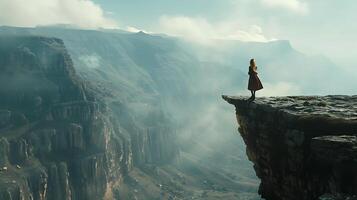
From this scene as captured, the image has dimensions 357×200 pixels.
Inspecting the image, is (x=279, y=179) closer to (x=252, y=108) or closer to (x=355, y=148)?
(x=252, y=108)

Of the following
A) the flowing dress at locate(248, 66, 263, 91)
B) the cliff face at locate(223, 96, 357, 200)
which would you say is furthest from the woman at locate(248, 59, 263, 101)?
the cliff face at locate(223, 96, 357, 200)

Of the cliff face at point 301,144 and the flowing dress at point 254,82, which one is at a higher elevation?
the flowing dress at point 254,82

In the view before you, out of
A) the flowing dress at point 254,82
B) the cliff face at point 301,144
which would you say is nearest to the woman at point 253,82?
the flowing dress at point 254,82

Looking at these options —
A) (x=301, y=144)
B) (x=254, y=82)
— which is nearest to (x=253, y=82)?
(x=254, y=82)

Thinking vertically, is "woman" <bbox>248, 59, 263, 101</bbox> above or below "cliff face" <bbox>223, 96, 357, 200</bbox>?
above

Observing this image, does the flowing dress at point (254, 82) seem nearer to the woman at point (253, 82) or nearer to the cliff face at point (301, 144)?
the woman at point (253, 82)

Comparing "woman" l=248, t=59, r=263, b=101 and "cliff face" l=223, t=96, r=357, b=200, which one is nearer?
"cliff face" l=223, t=96, r=357, b=200

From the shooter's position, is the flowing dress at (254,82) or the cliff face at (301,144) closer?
the cliff face at (301,144)

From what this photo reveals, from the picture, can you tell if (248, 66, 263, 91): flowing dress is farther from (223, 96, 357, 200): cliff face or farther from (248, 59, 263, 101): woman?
(223, 96, 357, 200): cliff face

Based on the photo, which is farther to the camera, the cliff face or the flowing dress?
the flowing dress

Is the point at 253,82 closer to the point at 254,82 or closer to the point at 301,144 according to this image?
the point at 254,82
